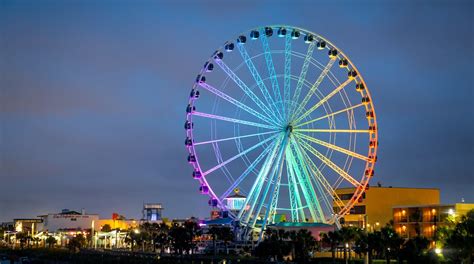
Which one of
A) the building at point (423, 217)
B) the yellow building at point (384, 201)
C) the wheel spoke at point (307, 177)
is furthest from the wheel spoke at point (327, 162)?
the yellow building at point (384, 201)

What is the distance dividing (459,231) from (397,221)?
58472mm

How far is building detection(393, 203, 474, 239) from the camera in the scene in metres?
94.1

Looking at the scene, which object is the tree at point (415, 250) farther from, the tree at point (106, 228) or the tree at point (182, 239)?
the tree at point (106, 228)

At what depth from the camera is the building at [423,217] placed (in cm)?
9406

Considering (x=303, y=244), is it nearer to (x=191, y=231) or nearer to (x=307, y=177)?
(x=307, y=177)

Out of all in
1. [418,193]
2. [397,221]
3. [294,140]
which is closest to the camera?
[294,140]

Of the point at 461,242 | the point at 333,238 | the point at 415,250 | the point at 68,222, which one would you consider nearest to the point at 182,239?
the point at 333,238

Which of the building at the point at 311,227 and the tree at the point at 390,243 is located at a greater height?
the building at the point at 311,227

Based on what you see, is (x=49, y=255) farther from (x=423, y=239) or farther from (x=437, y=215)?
(x=423, y=239)

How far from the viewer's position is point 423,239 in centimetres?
6394

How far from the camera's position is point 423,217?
10081cm

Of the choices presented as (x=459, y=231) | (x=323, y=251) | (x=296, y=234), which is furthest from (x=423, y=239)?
(x=323, y=251)

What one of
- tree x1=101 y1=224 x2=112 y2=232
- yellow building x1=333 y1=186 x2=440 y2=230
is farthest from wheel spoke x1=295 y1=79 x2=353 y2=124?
tree x1=101 y1=224 x2=112 y2=232

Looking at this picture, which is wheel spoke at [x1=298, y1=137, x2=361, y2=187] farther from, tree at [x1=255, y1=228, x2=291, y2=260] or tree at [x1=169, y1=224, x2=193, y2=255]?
tree at [x1=169, y1=224, x2=193, y2=255]
